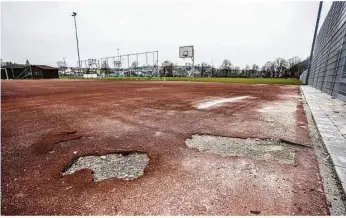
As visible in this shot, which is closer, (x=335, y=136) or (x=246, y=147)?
(x=246, y=147)

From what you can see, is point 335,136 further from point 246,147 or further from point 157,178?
point 157,178

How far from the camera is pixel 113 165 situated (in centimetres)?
243

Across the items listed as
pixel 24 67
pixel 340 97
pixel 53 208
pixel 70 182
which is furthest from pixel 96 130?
pixel 24 67

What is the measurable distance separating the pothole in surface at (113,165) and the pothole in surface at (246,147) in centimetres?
82

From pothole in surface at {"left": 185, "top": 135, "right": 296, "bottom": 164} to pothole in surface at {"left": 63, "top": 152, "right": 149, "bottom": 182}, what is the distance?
820 millimetres

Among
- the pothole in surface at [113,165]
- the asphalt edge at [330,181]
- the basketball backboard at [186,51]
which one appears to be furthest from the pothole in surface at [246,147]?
the basketball backboard at [186,51]

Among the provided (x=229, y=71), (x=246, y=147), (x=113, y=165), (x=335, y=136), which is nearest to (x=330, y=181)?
(x=246, y=147)

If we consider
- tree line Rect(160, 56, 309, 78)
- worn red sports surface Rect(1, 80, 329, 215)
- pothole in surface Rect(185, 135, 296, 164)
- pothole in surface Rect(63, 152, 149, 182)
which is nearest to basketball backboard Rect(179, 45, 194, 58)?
tree line Rect(160, 56, 309, 78)

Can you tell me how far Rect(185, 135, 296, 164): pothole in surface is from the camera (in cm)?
268

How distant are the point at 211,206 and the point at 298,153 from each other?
172cm

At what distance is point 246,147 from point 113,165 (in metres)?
1.78

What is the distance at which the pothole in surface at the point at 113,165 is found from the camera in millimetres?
2219

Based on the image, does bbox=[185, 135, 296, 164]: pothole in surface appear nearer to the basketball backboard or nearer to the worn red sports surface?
the worn red sports surface

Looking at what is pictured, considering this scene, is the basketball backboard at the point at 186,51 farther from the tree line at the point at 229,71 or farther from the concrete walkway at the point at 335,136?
the concrete walkway at the point at 335,136
